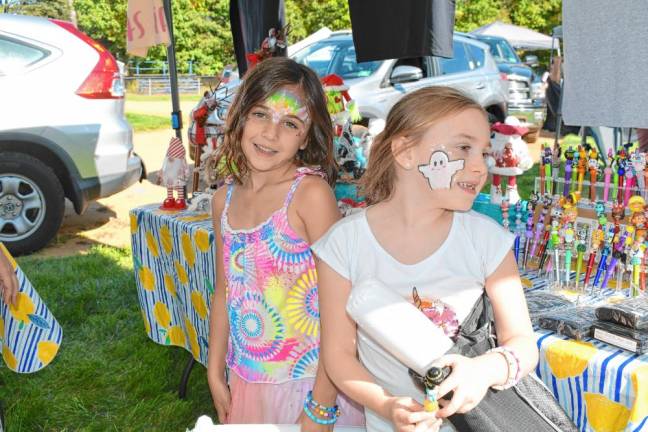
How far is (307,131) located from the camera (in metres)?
1.81

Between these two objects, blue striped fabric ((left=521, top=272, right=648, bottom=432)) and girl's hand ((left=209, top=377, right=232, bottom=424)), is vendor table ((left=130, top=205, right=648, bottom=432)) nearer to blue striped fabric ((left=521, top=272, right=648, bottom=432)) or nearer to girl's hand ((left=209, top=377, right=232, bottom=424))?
blue striped fabric ((left=521, top=272, right=648, bottom=432))

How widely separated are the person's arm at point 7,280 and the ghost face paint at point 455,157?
1377 millimetres

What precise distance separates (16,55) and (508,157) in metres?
4.11

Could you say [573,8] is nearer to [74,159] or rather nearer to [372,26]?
[372,26]

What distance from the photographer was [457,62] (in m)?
8.23

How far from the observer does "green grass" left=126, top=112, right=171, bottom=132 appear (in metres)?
13.9

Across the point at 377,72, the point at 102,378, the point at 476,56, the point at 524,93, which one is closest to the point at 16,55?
the point at 102,378

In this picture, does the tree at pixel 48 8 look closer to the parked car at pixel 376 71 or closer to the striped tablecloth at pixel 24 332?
the parked car at pixel 376 71

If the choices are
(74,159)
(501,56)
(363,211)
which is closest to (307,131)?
(363,211)

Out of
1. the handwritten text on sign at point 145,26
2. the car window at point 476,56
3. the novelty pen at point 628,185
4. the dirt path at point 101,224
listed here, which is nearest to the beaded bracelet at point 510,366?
the novelty pen at point 628,185

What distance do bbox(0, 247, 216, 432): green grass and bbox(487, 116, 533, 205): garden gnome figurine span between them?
5.21 ft

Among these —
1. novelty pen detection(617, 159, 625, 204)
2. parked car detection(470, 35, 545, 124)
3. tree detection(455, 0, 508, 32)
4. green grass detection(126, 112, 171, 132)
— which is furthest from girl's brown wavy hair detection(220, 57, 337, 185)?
tree detection(455, 0, 508, 32)

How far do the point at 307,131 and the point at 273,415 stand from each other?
78cm

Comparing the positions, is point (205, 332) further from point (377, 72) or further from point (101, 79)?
point (377, 72)
